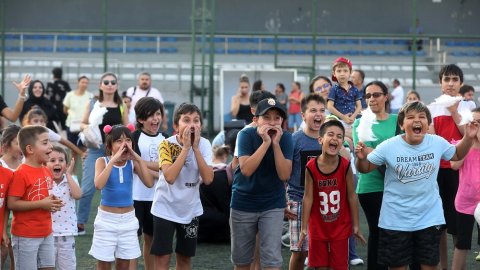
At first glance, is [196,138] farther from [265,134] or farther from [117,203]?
[117,203]

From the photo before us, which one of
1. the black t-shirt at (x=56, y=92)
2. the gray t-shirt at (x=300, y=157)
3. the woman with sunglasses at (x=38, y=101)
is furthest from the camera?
the black t-shirt at (x=56, y=92)

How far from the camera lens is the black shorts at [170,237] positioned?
6.53 metres

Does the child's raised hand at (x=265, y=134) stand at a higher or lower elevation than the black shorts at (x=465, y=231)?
higher

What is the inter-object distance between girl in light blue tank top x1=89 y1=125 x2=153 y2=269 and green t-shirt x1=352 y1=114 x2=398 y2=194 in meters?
1.66

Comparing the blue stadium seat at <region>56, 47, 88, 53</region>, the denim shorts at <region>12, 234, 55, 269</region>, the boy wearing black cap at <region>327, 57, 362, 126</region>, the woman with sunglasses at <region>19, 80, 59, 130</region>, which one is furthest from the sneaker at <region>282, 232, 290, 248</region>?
the blue stadium seat at <region>56, 47, 88, 53</region>

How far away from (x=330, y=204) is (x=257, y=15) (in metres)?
27.5

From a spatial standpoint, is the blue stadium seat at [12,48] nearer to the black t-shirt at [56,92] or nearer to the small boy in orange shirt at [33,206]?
the black t-shirt at [56,92]

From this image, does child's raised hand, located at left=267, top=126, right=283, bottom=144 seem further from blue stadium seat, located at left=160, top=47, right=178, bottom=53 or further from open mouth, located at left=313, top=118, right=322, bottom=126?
blue stadium seat, located at left=160, top=47, right=178, bottom=53

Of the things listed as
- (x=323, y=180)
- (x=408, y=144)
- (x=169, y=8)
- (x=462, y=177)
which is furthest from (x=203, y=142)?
(x=169, y=8)

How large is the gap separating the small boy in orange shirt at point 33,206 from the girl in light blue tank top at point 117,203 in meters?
0.39

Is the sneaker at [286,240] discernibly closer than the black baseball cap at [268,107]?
No

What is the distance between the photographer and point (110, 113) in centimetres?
905

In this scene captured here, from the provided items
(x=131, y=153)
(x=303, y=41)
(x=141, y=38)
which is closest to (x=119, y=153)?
(x=131, y=153)

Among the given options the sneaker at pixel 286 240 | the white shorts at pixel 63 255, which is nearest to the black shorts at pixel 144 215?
the white shorts at pixel 63 255
